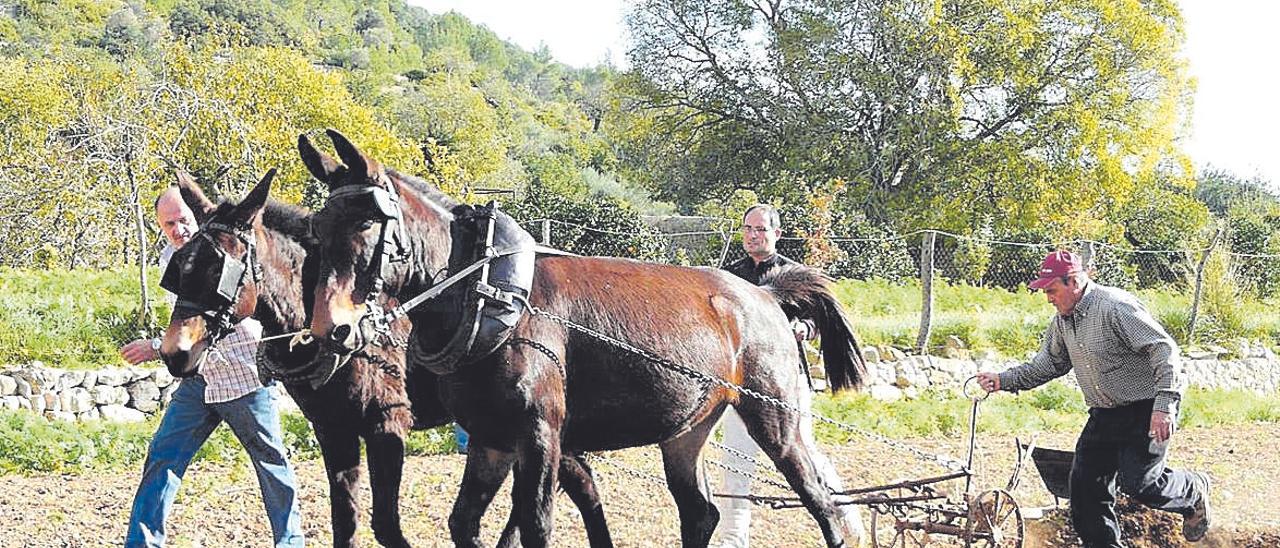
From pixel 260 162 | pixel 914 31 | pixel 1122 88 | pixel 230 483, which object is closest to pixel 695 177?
pixel 914 31

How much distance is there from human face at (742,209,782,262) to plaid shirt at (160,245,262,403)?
8.50 ft

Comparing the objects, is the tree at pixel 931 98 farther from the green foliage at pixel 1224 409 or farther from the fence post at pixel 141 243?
the fence post at pixel 141 243

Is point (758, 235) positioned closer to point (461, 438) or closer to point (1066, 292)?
point (1066, 292)

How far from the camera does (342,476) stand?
4500mm

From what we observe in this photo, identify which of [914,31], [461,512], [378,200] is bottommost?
[461,512]

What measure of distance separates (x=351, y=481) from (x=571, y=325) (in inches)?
45.5

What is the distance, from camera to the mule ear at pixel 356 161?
3775mm

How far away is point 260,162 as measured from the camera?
46.6 ft

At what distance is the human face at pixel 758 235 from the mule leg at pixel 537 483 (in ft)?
7.33

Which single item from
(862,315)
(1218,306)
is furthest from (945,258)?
(1218,306)

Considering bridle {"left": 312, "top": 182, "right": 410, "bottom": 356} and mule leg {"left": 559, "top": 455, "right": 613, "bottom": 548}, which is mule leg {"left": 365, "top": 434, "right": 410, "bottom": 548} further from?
bridle {"left": 312, "top": 182, "right": 410, "bottom": 356}

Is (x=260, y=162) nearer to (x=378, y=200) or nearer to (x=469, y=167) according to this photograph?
(x=378, y=200)

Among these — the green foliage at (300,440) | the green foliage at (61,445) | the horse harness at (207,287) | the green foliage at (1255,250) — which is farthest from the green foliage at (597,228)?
the horse harness at (207,287)

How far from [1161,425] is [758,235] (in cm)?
216
